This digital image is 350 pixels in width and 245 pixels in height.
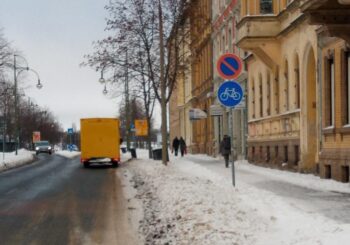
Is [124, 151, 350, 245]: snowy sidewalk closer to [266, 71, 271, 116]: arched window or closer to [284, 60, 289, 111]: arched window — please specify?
[284, 60, 289, 111]: arched window

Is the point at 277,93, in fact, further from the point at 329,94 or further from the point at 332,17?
the point at 332,17

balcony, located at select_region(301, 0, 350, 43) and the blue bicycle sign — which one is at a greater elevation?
balcony, located at select_region(301, 0, 350, 43)

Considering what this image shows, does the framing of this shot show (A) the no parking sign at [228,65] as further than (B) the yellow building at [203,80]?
No

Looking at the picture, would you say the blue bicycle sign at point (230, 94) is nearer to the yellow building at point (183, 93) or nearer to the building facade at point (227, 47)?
the building facade at point (227, 47)

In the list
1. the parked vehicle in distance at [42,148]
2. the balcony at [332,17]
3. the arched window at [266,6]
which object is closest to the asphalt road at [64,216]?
the balcony at [332,17]

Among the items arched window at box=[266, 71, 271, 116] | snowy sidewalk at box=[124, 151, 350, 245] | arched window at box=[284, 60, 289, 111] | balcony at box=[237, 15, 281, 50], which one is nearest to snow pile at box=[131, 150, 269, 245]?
snowy sidewalk at box=[124, 151, 350, 245]

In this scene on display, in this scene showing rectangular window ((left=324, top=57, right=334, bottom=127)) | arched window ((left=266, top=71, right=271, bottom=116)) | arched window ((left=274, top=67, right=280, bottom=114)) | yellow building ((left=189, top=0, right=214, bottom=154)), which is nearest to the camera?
rectangular window ((left=324, top=57, right=334, bottom=127))

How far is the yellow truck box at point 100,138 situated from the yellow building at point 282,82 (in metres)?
9.44

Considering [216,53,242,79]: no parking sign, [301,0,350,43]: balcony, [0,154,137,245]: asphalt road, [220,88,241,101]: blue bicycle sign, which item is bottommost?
[0,154,137,245]: asphalt road

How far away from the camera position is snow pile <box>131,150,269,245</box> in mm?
10078

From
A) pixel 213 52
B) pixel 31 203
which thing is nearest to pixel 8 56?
pixel 213 52

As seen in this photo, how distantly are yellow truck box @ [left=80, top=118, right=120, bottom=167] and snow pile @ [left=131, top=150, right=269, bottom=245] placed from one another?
2407cm

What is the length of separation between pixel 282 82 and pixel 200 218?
1851 centimetres

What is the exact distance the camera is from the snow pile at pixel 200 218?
10.1 m
